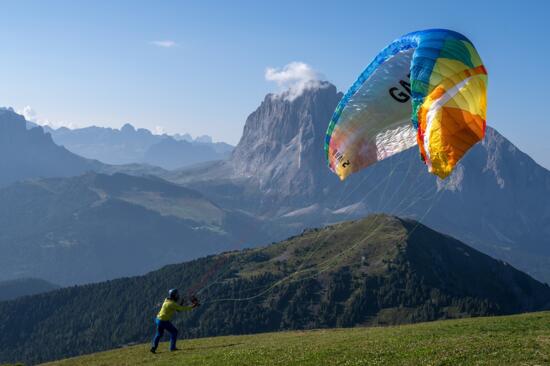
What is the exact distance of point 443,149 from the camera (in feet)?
101

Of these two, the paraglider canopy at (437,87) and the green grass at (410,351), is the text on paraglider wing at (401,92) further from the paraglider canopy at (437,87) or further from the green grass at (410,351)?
the green grass at (410,351)

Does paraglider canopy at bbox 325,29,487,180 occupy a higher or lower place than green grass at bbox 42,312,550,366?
higher

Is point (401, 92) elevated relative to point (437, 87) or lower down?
elevated

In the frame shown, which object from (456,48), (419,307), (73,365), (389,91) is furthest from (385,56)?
(419,307)

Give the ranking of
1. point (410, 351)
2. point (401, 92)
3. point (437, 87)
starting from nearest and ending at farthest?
point (410, 351), point (437, 87), point (401, 92)

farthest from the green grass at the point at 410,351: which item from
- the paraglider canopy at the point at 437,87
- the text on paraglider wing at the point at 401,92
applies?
the text on paraglider wing at the point at 401,92

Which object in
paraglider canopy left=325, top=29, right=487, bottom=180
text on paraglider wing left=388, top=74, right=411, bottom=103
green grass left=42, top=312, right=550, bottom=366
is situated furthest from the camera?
text on paraglider wing left=388, top=74, right=411, bottom=103

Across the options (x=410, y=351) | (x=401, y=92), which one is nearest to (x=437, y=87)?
(x=401, y=92)

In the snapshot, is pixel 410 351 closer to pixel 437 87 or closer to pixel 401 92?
pixel 437 87

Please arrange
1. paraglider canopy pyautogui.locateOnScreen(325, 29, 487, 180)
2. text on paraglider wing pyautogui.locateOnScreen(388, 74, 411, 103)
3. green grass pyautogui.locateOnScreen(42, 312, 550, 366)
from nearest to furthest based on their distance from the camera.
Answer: green grass pyautogui.locateOnScreen(42, 312, 550, 366) < paraglider canopy pyautogui.locateOnScreen(325, 29, 487, 180) < text on paraglider wing pyautogui.locateOnScreen(388, 74, 411, 103)

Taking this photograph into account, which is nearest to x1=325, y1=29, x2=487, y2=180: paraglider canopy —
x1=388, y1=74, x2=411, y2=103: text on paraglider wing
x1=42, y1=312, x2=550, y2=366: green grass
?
x1=388, y1=74, x2=411, y2=103: text on paraglider wing

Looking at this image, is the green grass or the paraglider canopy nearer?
the green grass

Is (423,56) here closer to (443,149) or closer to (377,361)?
(443,149)

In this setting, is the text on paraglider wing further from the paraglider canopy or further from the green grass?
the green grass
